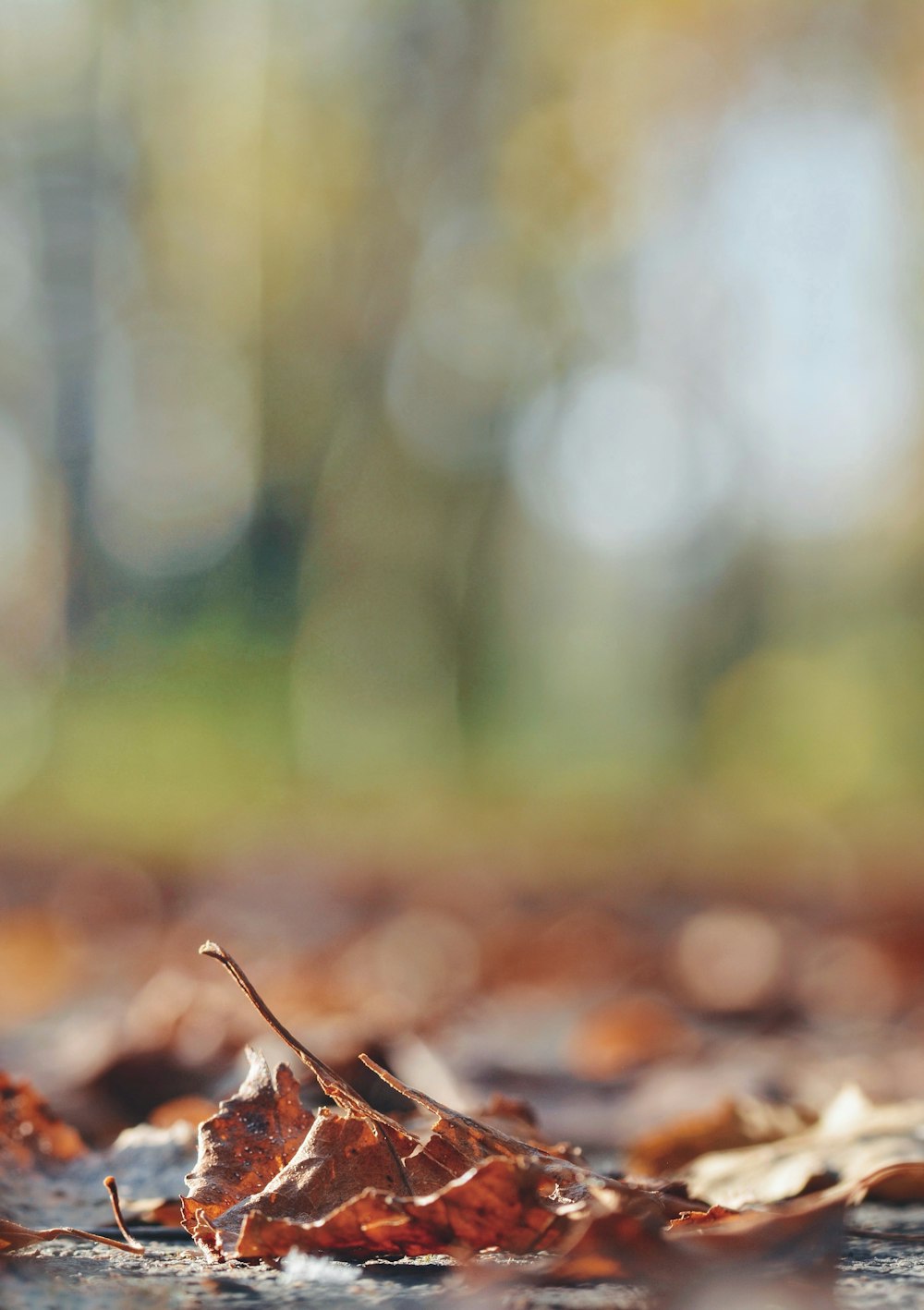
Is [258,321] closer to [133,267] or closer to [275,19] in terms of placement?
[133,267]

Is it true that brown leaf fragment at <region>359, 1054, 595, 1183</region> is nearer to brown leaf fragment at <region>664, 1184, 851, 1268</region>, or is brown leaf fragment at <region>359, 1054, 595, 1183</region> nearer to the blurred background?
brown leaf fragment at <region>664, 1184, 851, 1268</region>

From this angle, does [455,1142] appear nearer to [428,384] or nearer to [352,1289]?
[352,1289]

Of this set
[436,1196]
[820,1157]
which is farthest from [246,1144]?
[820,1157]

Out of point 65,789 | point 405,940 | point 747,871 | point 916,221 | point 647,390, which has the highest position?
point 647,390

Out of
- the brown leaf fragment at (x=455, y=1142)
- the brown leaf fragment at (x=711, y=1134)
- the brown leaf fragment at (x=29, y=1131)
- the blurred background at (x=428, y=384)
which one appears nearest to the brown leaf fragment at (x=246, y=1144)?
the brown leaf fragment at (x=455, y=1142)

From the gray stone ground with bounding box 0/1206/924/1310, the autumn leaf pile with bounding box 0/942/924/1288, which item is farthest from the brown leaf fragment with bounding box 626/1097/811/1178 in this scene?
the gray stone ground with bounding box 0/1206/924/1310

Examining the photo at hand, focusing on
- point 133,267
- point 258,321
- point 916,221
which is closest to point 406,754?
point 258,321
